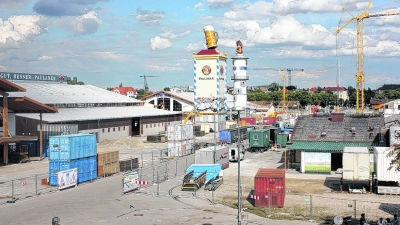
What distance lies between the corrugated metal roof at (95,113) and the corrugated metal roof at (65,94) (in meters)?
2.44

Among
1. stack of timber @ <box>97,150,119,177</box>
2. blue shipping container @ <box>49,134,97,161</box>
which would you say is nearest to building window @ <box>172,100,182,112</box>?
stack of timber @ <box>97,150,119,177</box>

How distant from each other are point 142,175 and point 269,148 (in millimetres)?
28715

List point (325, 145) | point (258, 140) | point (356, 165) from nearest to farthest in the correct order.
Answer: point (356, 165) < point (325, 145) < point (258, 140)

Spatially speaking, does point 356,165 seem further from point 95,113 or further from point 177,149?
point 95,113

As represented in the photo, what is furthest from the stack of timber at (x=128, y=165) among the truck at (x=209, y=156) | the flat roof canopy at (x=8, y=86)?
the flat roof canopy at (x=8, y=86)

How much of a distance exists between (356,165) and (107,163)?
73.4 feet

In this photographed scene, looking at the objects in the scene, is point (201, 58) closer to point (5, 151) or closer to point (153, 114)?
point (153, 114)

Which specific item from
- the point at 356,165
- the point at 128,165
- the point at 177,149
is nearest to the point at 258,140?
the point at 177,149

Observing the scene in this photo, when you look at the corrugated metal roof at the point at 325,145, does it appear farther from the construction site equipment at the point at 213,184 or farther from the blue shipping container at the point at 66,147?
the blue shipping container at the point at 66,147

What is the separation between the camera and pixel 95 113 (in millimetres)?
80438

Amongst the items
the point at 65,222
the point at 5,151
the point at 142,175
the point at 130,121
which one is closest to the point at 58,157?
the point at 142,175

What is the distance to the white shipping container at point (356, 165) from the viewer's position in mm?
36188

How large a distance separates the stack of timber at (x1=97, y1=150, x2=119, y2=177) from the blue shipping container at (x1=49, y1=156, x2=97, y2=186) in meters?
1.05

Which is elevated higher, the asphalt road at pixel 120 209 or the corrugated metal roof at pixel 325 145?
the corrugated metal roof at pixel 325 145
